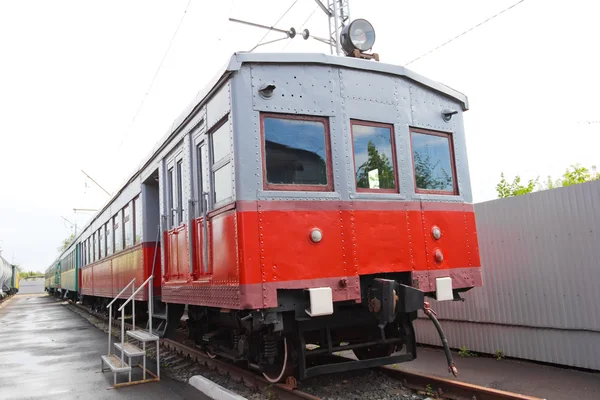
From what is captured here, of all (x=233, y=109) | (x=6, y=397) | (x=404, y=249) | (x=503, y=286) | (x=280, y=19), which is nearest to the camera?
(x=233, y=109)

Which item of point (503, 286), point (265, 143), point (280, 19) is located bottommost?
point (503, 286)

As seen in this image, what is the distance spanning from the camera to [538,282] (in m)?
6.66

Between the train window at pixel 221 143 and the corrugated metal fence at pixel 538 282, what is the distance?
4167 mm

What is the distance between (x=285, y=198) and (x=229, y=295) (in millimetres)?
1054

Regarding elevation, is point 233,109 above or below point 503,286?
above

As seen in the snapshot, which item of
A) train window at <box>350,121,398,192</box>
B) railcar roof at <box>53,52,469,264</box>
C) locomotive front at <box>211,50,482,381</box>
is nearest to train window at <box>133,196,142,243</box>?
railcar roof at <box>53,52,469,264</box>

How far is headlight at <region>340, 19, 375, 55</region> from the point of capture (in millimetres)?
6016

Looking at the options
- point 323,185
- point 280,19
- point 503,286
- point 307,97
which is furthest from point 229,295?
point 280,19

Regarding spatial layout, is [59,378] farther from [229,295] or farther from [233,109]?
[233,109]

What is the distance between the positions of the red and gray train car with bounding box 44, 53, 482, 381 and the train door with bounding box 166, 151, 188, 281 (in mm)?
186

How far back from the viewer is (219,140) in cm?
530

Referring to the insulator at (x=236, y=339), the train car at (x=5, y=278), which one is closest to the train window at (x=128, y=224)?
the insulator at (x=236, y=339)

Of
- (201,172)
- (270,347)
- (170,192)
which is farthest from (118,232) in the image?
(270,347)

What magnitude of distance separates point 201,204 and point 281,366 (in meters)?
2.02
